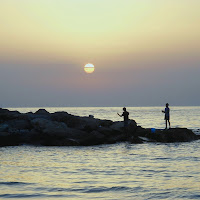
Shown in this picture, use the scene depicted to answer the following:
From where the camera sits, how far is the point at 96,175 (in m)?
16.3

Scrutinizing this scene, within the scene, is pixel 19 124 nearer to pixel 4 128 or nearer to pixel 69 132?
pixel 4 128

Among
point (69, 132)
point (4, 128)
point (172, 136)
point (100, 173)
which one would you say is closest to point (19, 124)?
point (4, 128)

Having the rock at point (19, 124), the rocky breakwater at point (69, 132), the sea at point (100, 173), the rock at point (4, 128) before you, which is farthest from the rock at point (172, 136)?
the rock at point (4, 128)

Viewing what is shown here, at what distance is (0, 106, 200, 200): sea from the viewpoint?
13031 mm

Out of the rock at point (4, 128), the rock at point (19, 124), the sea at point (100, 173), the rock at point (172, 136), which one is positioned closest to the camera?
the sea at point (100, 173)

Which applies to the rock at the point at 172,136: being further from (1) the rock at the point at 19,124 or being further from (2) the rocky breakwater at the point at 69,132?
(1) the rock at the point at 19,124

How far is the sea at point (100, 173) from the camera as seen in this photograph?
42.8 ft

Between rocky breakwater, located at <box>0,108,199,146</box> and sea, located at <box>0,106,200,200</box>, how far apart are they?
2.77 metres

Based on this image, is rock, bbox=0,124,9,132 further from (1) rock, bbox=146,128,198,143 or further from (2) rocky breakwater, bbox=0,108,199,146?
(1) rock, bbox=146,128,198,143

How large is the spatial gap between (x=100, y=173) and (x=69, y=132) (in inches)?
518

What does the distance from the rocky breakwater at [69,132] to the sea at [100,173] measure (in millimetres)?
2772

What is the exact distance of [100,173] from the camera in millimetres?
16734

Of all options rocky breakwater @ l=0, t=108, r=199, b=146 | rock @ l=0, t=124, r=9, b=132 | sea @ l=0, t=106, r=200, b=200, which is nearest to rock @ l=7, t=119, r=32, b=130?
rocky breakwater @ l=0, t=108, r=199, b=146

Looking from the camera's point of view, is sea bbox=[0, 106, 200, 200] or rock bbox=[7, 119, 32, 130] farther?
rock bbox=[7, 119, 32, 130]
